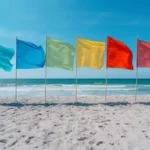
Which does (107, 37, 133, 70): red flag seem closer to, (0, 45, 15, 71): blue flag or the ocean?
(0, 45, 15, 71): blue flag

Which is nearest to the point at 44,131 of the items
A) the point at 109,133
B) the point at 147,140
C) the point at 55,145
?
the point at 55,145

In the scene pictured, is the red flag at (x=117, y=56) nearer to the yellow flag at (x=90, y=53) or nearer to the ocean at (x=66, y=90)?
the yellow flag at (x=90, y=53)

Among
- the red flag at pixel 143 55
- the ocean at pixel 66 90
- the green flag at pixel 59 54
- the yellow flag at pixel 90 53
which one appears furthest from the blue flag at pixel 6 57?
the ocean at pixel 66 90

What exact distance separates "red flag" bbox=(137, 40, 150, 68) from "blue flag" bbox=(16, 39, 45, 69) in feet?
17.0

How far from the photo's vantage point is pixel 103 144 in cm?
491

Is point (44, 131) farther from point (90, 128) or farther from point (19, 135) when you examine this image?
point (90, 128)

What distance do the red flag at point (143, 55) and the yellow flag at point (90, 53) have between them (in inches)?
77.6

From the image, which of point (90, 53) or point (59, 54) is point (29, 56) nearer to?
point (59, 54)

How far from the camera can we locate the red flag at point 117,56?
11719mm

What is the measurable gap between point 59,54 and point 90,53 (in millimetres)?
1657

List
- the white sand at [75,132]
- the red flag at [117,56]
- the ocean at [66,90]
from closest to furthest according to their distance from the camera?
the white sand at [75,132]
the red flag at [117,56]
the ocean at [66,90]

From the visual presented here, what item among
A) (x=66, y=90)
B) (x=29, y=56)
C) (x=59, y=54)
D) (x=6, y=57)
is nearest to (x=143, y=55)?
(x=59, y=54)

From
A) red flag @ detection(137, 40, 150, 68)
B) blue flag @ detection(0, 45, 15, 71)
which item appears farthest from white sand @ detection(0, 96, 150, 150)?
red flag @ detection(137, 40, 150, 68)

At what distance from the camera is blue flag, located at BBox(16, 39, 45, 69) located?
451 inches
